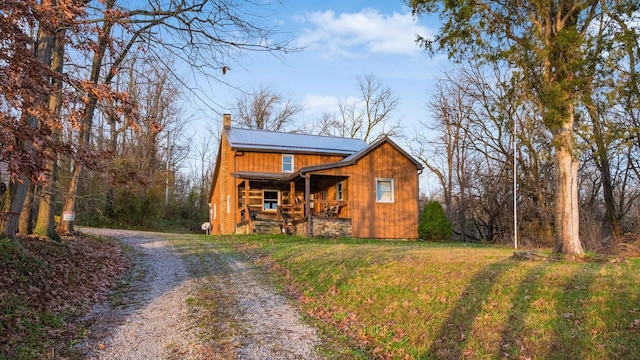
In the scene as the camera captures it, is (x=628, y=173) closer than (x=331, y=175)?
No

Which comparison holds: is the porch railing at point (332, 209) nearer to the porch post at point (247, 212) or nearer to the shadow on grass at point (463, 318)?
the porch post at point (247, 212)

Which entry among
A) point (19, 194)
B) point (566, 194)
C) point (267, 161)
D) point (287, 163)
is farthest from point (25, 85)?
point (287, 163)

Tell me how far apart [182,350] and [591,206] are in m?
22.1

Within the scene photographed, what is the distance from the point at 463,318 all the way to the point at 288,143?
20.4m

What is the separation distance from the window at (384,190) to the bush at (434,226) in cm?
187

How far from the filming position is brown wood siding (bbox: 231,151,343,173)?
2389 cm

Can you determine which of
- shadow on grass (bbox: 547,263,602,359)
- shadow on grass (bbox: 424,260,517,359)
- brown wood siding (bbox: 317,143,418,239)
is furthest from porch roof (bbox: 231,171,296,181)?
shadow on grass (bbox: 547,263,602,359)

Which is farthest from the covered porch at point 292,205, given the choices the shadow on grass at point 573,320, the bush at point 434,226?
the shadow on grass at point 573,320

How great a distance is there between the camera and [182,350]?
18.3 ft

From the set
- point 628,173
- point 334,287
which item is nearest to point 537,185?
point 628,173

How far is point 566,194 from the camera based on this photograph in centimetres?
966

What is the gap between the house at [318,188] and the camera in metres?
20.6

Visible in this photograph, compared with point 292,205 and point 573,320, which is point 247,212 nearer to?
point 292,205

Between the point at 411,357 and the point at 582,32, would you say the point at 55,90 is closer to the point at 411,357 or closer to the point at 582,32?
the point at 411,357
